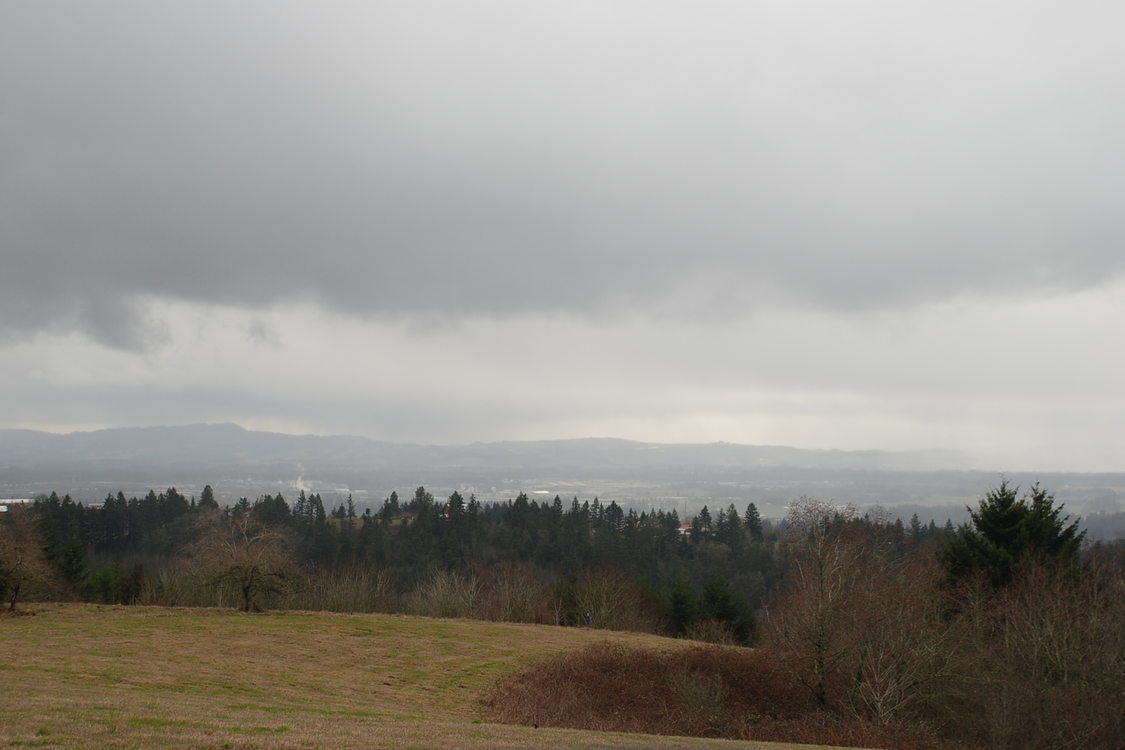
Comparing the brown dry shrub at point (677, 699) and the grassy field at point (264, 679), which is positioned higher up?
the grassy field at point (264, 679)

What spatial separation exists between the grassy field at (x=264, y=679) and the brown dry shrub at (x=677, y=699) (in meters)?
2.10

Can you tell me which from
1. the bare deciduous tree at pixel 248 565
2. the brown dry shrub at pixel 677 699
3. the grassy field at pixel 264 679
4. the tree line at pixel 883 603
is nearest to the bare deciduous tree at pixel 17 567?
the tree line at pixel 883 603

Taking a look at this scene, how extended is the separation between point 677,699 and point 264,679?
16289 mm

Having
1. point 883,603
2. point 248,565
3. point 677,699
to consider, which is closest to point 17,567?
point 248,565

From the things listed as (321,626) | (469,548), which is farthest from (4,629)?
(469,548)

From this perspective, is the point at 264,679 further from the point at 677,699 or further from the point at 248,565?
the point at 248,565

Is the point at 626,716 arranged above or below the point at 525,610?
above

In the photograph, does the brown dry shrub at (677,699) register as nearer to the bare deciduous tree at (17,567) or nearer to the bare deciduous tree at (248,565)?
the bare deciduous tree at (248,565)

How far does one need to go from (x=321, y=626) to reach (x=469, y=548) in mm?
72235

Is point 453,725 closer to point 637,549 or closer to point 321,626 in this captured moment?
point 321,626

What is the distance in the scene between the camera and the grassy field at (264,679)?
1289 centimetres

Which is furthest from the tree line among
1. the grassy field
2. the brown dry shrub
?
the grassy field

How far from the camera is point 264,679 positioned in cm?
2333

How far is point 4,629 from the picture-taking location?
3017 centimetres
